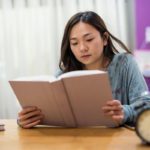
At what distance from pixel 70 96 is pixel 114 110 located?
0.18m

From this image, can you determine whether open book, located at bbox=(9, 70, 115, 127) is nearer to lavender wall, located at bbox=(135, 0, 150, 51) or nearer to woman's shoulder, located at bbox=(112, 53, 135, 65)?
woman's shoulder, located at bbox=(112, 53, 135, 65)

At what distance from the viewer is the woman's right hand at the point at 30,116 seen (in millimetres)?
1385

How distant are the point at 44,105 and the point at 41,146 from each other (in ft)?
0.91

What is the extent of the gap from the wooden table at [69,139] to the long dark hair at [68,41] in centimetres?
51

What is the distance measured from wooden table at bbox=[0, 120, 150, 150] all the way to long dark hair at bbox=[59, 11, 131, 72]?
1.69 ft

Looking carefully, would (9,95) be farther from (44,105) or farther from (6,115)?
(44,105)

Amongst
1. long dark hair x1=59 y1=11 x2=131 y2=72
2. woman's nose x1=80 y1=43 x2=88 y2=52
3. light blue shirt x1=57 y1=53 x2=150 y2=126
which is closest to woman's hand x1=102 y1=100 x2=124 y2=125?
light blue shirt x1=57 y1=53 x2=150 y2=126

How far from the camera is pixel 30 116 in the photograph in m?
1.39

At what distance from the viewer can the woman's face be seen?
1.60 meters

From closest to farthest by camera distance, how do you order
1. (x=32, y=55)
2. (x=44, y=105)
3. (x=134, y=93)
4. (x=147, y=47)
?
1. (x=44, y=105)
2. (x=134, y=93)
3. (x=147, y=47)
4. (x=32, y=55)

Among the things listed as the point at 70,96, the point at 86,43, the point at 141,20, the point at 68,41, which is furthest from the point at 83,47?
the point at 141,20

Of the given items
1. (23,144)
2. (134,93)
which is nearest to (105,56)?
(134,93)

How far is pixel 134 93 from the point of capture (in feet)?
5.13

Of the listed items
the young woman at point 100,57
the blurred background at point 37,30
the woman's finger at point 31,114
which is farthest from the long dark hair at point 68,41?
the blurred background at point 37,30
